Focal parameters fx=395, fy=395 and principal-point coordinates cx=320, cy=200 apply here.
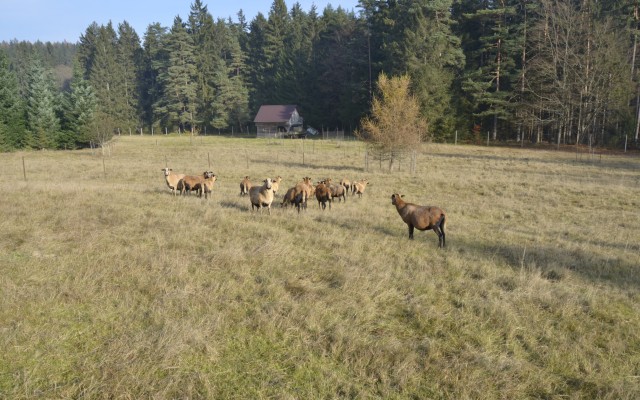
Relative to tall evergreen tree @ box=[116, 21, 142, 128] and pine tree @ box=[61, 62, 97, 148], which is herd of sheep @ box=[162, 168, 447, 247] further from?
tall evergreen tree @ box=[116, 21, 142, 128]

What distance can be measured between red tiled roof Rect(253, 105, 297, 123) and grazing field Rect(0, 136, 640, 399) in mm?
54723

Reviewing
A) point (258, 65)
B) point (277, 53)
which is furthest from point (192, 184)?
point (258, 65)

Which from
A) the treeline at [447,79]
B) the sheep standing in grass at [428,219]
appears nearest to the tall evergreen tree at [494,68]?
the treeline at [447,79]

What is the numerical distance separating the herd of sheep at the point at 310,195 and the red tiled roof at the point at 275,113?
4818 centimetres

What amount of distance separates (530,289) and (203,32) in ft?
300

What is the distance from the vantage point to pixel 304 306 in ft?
21.5

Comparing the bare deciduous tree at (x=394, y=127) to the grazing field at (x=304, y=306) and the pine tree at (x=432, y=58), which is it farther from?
the pine tree at (x=432, y=58)

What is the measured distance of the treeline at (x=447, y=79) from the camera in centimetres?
4334

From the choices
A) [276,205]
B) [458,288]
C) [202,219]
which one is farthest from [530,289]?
[276,205]

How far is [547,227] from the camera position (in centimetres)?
1388

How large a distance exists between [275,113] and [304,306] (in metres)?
64.7

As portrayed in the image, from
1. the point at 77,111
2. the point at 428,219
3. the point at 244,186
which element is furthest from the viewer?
the point at 77,111

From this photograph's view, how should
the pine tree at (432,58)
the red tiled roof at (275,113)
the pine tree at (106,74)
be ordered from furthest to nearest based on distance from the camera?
1. the pine tree at (106,74)
2. the red tiled roof at (275,113)
3. the pine tree at (432,58)

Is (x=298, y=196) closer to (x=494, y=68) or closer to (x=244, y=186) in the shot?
(x=244, y=186)
